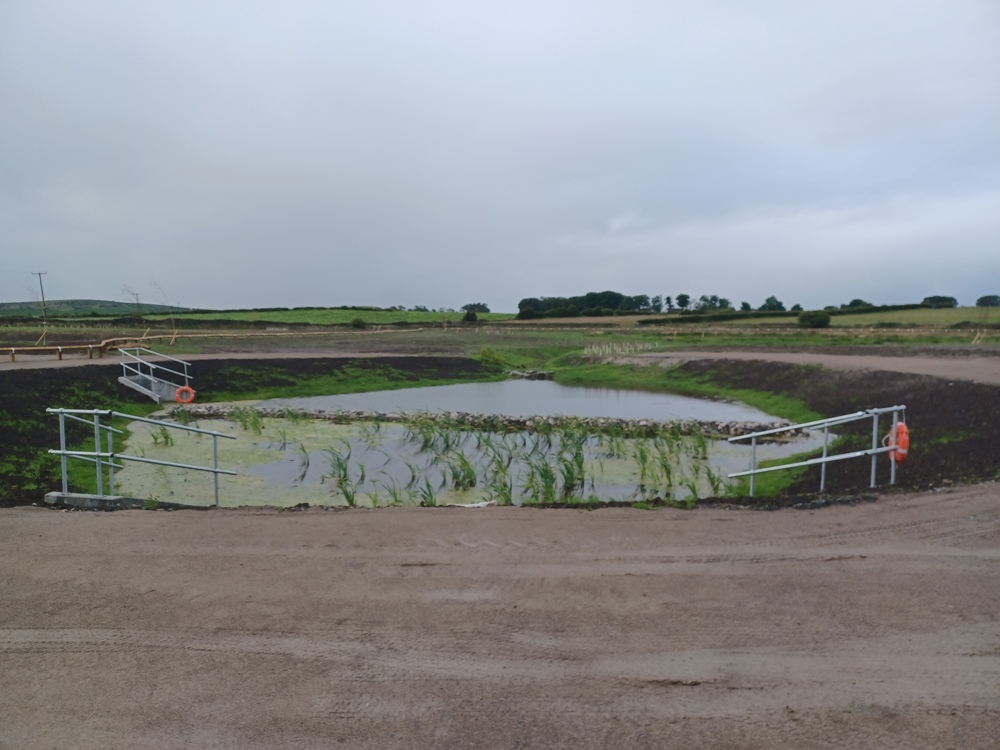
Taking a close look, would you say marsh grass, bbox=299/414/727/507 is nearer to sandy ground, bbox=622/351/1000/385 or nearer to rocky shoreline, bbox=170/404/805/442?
rocky shoreline, bbox=170/404/805/442

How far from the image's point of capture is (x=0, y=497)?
364 inches

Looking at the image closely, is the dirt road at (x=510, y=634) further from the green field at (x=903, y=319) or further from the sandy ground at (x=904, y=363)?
the green field at (x=903, y=319)

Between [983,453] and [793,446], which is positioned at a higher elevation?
[983,453]

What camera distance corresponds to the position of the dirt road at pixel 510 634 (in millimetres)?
4043

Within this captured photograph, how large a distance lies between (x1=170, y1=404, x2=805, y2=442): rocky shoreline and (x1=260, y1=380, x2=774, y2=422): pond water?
6.30ft

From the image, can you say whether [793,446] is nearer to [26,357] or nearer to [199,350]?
[26,357]

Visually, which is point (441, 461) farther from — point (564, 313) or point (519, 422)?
point (564, 313)

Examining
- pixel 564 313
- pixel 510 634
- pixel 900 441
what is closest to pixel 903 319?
pixel 564 313

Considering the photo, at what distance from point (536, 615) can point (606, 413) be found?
1981 cm

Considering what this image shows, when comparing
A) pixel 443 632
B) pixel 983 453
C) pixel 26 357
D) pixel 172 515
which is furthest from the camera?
pixel 26 357

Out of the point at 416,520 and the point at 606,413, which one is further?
the point at 606,413

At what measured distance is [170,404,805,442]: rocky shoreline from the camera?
19.4 meters

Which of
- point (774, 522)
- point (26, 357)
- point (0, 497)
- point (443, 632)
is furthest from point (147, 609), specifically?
point (26, 357)

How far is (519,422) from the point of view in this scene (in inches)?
844
